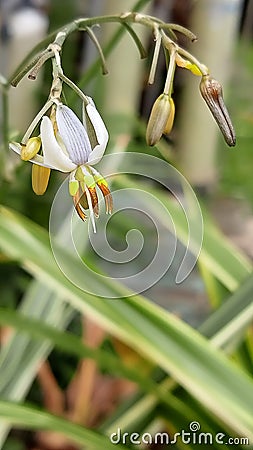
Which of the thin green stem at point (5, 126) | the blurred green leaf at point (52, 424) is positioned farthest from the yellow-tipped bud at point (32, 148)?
the blurred green leaf at point (52, 424)

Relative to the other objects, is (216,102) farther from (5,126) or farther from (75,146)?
(5,126)

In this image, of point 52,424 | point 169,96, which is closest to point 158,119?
point 169,96

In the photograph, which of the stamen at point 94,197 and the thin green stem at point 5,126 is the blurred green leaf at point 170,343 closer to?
the thin green stem at point 5,126

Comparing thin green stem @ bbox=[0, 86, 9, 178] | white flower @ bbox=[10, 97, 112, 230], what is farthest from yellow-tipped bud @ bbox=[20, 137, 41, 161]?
thin green stem @ bbox=[0, 86, 9, 178]

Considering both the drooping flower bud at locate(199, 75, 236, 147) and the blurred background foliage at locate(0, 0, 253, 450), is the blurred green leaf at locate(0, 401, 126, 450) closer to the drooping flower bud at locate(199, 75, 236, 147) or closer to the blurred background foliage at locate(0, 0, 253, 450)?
the blurred background foliage at locate(0, 0, 253, 450)

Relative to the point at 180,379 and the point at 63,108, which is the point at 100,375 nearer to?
the point at 180,379

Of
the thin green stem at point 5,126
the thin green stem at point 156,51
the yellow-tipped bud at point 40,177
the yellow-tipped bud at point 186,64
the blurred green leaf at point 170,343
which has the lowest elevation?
the blurred green leaf at point 170,343
